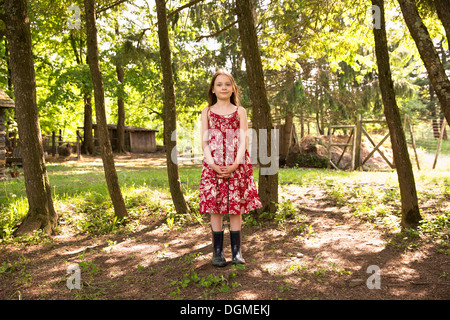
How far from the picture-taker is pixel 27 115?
15.4 ft

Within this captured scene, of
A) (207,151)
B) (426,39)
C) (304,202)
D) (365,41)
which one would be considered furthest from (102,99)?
(365,41)

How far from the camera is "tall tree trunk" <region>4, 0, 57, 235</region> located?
4.57 m

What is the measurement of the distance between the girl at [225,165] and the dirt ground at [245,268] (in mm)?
479

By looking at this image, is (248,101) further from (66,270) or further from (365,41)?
(66,270)

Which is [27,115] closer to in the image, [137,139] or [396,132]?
[396,132]

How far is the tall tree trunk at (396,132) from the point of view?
429cm

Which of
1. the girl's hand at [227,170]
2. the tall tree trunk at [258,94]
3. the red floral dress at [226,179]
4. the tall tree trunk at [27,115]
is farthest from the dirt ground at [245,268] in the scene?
the girl's hand at [227,170]

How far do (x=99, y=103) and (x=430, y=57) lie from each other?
14.8 feet

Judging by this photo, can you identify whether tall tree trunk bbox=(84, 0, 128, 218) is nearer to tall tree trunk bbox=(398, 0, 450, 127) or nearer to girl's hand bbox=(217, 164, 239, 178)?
girl's hand bbox=(217, 164, 239, 178)

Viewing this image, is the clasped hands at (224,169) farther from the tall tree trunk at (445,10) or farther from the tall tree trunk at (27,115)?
the tall tree trunk at (27,115)

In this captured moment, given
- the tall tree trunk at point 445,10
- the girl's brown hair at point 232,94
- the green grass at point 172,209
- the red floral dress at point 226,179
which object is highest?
the tall tree trunk at point 445,10

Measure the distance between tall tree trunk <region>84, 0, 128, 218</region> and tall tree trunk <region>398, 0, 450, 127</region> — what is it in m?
4.28

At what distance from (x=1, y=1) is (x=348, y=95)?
13.1 metres
